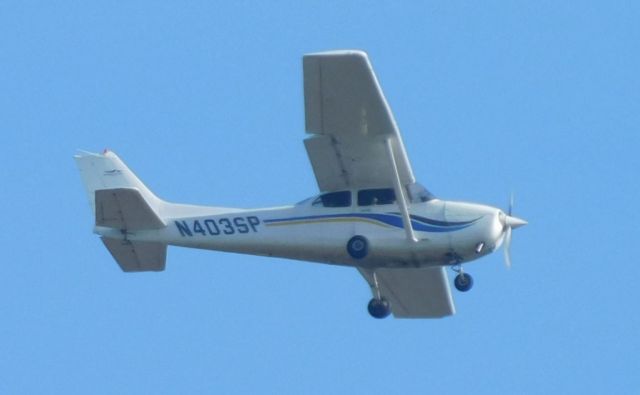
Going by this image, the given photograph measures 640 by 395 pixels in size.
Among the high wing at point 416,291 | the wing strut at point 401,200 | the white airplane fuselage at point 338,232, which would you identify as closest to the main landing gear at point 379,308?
the white airplane fuselage at point 338,232

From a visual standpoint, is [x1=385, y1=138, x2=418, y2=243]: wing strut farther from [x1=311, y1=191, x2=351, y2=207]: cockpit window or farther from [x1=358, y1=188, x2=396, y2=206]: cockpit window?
[x1=311, y1=191, x2=351, y2=207]: cockpit window

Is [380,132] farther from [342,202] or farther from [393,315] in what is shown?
[393,315]

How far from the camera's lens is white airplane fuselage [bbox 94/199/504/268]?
27.6 metres

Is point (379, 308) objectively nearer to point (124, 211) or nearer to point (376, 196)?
point (376, 196)

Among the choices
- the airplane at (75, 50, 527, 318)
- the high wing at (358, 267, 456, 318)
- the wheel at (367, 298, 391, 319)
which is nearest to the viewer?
the airplane at (75, 50, 527, 318)

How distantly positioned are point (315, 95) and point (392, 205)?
2.62 metres

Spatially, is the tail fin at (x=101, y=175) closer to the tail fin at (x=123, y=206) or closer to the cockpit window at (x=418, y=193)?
the tail fin at (x=123, y=206)

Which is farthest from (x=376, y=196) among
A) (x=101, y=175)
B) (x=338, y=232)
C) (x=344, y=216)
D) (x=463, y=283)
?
(x=101, y=175)

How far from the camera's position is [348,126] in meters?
27.5

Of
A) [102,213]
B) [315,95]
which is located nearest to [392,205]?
[315,95]

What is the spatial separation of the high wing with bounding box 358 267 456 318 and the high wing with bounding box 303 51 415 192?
3264mm

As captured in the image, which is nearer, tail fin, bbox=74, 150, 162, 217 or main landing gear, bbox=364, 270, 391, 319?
main landing gear, bbox=364, 270, 391, 319

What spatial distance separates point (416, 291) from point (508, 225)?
3.95 m

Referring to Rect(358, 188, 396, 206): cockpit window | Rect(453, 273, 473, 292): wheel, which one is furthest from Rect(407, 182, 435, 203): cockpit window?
Rect(453, 273, 473, 292): wheel
